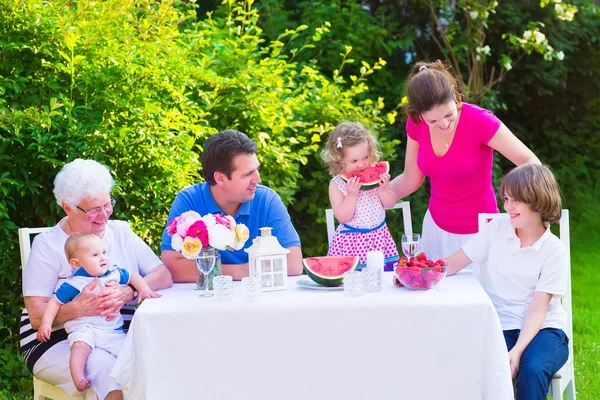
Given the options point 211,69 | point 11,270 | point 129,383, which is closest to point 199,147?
point 211,69

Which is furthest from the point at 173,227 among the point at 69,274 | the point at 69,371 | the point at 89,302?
the point at 69,371

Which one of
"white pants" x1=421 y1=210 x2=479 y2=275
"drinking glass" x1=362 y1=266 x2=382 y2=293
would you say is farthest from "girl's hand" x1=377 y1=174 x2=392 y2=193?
"drinking glass" x1=362 y1=266 x2=382 y2=293

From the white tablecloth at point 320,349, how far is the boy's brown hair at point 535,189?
571mm

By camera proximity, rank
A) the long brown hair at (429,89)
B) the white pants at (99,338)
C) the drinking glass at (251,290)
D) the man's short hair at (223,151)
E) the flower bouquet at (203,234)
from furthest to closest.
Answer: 1. the long brown hair at (429,89)
2. the man's short hair at (223,151)
3. the white pants at (99,338)
4. the flower bouquet at (203,234)
5. the drinking glass at (251,290)

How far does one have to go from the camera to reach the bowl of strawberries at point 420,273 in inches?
137

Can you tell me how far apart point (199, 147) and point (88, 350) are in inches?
79.1

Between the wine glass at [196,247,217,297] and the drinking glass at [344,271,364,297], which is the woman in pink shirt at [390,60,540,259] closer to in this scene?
the drinking glass at [344,271,364,297]

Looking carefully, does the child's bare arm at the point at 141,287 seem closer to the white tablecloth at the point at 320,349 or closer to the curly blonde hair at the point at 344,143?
the white tablecloth at the point at 320,349

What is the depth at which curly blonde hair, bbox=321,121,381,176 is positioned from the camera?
15.2ft

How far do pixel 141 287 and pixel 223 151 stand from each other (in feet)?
2.42

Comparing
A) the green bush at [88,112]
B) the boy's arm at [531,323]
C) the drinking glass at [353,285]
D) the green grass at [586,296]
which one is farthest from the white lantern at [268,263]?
the green grass at [586,296]

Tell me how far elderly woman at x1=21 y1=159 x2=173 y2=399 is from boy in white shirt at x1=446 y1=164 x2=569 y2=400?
1430 millimetres

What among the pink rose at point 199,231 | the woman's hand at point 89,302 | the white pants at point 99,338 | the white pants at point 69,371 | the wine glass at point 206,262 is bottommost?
the white pants at point 69,371

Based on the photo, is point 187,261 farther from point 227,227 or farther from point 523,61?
point 523,61
